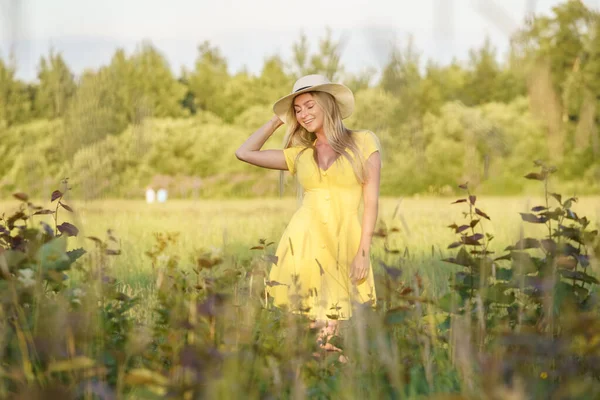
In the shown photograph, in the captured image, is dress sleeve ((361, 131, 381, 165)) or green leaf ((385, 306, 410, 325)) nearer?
green leaf ((385, 306, 410, 325))

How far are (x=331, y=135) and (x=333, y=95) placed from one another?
0.27 meters

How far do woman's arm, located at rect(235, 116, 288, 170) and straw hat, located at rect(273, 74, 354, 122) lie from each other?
85mm

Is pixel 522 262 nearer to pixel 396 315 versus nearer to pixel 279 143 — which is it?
pixel 396 315

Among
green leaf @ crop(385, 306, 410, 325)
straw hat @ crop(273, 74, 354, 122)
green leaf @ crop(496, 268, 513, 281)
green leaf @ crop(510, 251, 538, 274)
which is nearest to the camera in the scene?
green leaf @ crop(385, 306, 410, 325)

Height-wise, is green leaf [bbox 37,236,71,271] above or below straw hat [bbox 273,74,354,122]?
below

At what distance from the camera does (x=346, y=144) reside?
4254 millimetres

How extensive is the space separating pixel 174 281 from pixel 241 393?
40.3 inches

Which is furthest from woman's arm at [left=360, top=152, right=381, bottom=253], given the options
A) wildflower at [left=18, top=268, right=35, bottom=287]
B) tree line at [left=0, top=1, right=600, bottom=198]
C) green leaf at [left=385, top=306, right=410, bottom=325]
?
tree line at [left=0, top=1, right=600, bottom=198]

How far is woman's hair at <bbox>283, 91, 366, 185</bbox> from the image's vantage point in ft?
13.8

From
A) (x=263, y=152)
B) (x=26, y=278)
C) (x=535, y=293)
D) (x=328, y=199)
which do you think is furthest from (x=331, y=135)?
(x=26, y=278)

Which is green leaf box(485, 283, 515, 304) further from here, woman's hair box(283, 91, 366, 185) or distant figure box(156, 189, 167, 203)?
distant figure box(156, 189, 167, 203)

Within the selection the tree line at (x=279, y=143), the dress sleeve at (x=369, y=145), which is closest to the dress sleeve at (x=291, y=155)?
the dress sleeve at (x=369, y=145)

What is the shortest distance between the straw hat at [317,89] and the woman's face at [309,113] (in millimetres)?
39

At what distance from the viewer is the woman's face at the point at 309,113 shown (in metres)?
4.36
